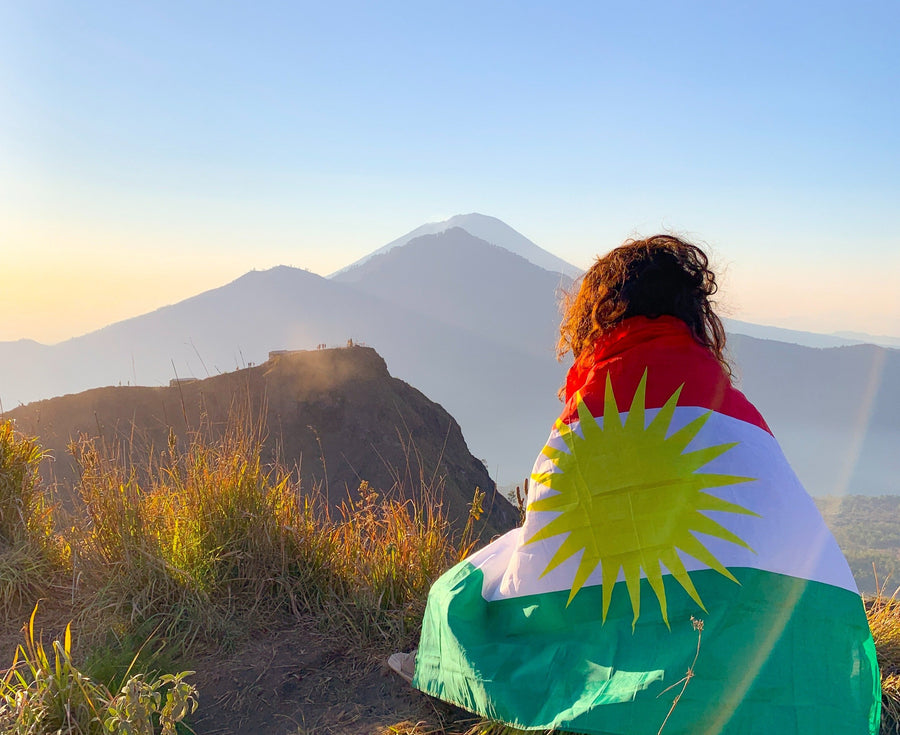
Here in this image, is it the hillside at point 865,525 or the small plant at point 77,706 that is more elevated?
the small plant at point 77,706

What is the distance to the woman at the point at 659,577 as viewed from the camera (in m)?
1.59

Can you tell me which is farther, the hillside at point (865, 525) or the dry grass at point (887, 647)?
the hillside at point (865, 525)

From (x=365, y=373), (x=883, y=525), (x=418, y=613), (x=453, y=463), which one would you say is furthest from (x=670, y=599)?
(x=883, y=525)

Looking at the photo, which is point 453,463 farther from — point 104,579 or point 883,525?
point 883,525

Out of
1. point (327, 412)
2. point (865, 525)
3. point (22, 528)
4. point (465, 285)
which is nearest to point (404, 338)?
point (465, 285)

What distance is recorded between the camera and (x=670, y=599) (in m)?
1.71

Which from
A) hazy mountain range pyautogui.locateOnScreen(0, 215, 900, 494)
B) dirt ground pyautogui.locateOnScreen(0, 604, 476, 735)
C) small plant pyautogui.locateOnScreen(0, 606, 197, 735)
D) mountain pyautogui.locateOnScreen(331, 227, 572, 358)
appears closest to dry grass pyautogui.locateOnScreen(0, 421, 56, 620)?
dirt ground pyautogui.locateOnScreen(0, 604, 476, 735)

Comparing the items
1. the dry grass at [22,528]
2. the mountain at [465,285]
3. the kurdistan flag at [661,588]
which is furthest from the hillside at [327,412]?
the mountain at [465,285]

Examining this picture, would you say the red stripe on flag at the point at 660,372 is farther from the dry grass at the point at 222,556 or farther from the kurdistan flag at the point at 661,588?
the dry grass at the point at 222,556

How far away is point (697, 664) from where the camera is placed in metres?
1.59

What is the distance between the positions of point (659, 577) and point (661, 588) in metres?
0.03

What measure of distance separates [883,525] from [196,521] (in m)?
61.6

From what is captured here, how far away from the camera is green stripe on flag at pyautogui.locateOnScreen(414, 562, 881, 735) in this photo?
1.56m

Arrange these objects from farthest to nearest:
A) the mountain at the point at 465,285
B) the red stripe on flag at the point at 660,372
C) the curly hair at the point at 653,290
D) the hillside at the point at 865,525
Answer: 1. the mountain at the point at 465,285
2. the hillside at the point at 865,525
3. the curly hair at the point at 653,290
4. the red stripe on flag at the point at 660,372
